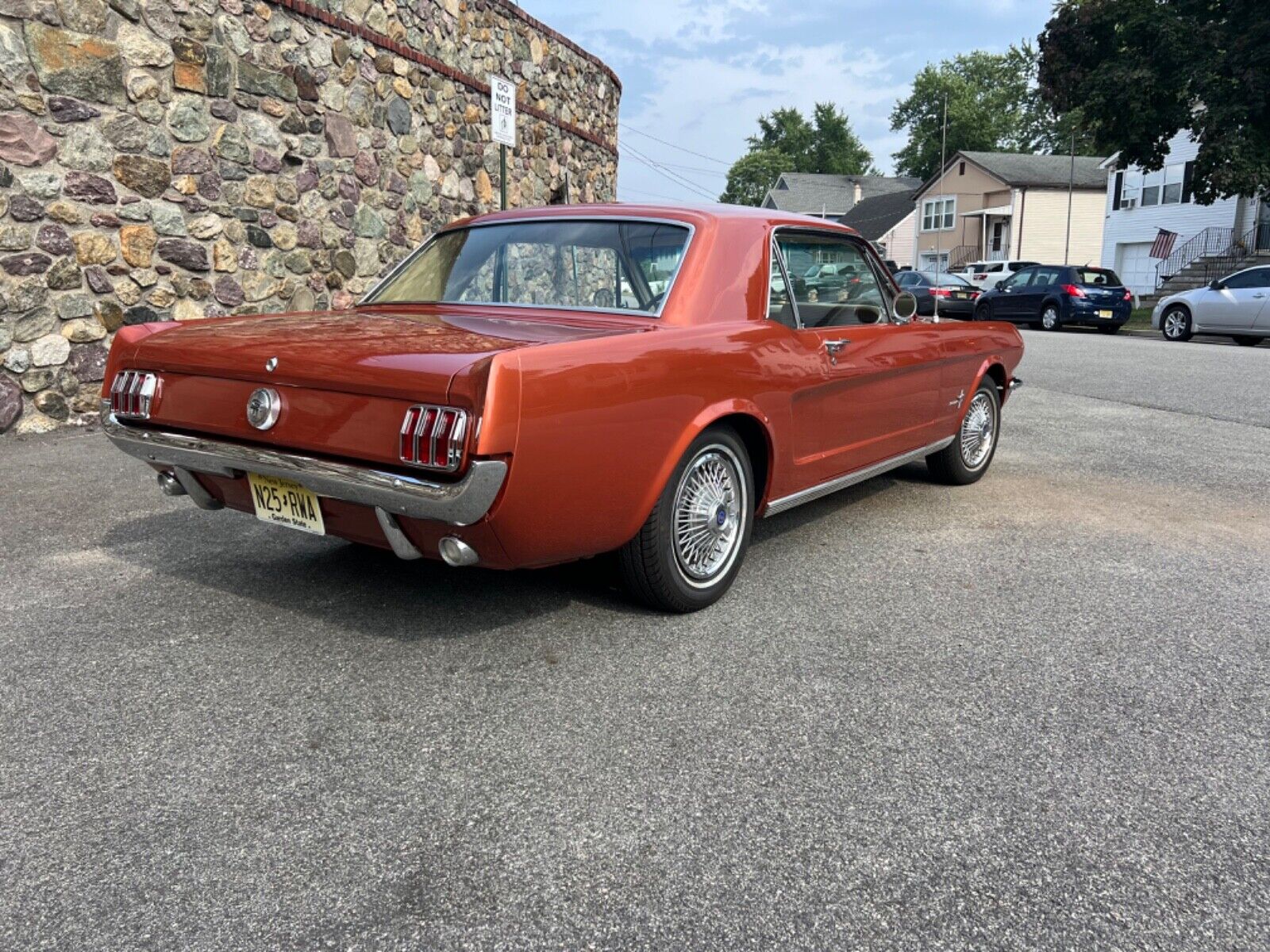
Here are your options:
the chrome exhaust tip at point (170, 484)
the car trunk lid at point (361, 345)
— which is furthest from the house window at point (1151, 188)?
the chrome exhaust tip at point (170, 484)

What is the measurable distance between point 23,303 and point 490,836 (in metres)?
5.94

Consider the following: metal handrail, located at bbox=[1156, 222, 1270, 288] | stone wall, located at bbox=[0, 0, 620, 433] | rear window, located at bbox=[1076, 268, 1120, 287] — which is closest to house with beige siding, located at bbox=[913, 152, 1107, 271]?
metal handrail, located at bbox=[1156, 222, 1270, 288]

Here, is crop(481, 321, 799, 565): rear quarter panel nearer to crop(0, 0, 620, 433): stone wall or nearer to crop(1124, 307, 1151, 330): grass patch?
crop(0, 0, 620, 433): stone wall

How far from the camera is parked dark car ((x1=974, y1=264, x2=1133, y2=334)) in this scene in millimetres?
22719

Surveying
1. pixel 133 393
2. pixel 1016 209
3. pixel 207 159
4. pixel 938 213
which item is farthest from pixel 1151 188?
pixel 133 393

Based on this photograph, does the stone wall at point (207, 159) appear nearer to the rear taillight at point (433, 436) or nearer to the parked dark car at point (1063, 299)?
the rear taillight at point (433, 436)

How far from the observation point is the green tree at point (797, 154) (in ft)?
304

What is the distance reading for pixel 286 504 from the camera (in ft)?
11.2

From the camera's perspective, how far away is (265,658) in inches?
131

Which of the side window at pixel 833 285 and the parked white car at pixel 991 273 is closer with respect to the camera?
the side window at pixel 833 285

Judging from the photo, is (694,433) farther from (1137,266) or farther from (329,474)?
(1137,266)

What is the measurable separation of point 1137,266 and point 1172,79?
14.5 metres

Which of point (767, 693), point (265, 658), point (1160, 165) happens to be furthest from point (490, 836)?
point (1160, 165)

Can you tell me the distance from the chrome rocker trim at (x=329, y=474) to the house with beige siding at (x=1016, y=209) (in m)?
49.4
